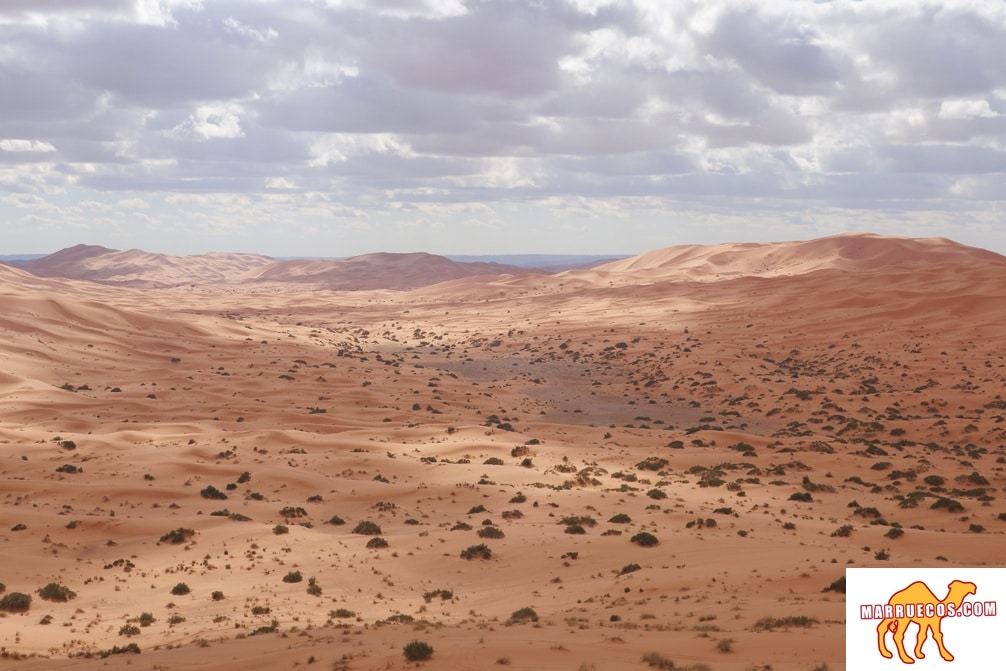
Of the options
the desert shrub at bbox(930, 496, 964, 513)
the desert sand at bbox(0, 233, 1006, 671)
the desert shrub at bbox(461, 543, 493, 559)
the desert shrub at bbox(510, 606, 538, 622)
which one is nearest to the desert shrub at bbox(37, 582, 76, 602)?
the desert sand at bbox(0, 233, 1006, 671)

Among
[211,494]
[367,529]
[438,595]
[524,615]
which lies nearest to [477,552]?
[438,595]

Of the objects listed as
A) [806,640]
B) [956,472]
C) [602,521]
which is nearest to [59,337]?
A: [602,521]

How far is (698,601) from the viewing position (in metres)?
14.8

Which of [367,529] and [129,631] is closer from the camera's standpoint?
[129,631]

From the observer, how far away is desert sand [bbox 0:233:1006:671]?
13.6 meters

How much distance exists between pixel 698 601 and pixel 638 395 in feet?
118

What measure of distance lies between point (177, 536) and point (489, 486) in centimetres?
888

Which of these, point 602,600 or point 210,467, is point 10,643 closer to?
point 602,600

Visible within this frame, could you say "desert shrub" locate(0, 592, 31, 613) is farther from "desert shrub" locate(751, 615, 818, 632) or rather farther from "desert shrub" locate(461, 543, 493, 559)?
"desert shrub" locate(751, 615, 818, 632)

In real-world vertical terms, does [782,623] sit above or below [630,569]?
above

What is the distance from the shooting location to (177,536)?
67.4 feet

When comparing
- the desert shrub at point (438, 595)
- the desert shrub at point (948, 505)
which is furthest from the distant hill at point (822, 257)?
the desert shrub at point (438, 595)

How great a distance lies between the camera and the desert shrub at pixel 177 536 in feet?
67.2

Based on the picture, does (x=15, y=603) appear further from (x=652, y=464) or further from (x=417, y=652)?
(x=652, y=464)
